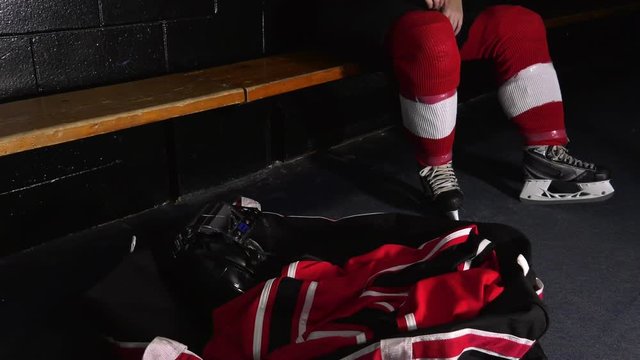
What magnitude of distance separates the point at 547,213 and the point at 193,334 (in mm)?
1066

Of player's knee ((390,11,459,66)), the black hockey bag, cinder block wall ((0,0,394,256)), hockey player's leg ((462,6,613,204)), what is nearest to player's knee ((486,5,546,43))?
hockey player's leg ((462,6,613,204))

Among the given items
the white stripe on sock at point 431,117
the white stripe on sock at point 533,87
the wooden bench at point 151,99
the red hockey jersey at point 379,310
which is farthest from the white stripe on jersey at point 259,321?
the white stripe on sock at point 533,87

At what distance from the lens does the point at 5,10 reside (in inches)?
54.2

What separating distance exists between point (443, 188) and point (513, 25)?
0.50 metres

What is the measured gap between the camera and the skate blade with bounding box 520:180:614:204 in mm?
1804

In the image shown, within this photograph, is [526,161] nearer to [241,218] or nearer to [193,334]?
[241,218]

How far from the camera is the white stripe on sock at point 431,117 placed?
5.29ft

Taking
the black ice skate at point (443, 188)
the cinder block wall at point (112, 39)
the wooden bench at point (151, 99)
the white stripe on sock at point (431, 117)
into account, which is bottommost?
the black ice skate at point (443, 188)

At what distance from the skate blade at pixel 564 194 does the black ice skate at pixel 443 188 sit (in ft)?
0.80

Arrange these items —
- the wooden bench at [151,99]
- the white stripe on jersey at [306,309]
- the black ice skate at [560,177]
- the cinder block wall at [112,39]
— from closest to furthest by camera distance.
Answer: the white stripe on jersey at [306,309] < the wooden bench at [151,99] < the cinder block wall at [112,39] < the black ice skate at [560,177]

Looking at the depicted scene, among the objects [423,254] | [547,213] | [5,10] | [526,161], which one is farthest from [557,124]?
[5,10]

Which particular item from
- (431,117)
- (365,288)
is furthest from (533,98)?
(365,288)

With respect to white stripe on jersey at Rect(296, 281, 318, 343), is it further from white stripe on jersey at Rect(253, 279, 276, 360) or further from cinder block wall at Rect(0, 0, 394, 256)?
cinder block wall at Rect(0, 0, 394, 256)

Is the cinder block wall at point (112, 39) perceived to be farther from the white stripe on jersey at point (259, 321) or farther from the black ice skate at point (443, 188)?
the white stripe on jersey at point (259, 321)
